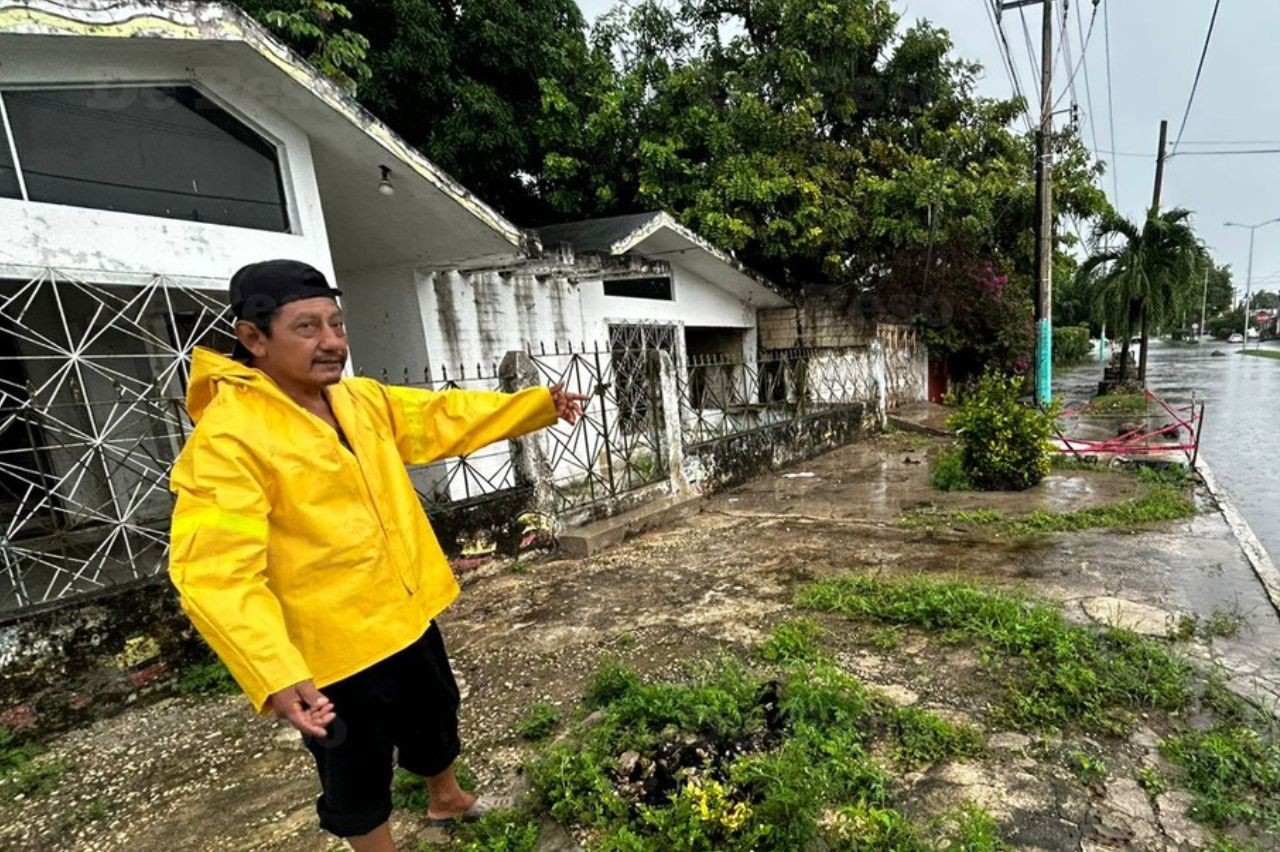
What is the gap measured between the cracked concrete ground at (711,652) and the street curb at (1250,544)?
0.10 meters

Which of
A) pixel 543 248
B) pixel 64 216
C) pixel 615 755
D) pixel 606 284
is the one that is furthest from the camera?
pixel 606 284

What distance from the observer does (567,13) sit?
11227 mm

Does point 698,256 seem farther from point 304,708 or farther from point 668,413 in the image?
point 304,708

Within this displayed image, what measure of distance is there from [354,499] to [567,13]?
40.1ft

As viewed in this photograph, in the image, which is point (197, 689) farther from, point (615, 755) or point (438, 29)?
point (438, 29)

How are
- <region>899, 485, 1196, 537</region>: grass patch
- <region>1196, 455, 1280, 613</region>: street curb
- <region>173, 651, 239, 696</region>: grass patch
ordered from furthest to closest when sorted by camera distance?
<region>899, 485, 1196, 537</region>: grass patch
<region>1196, 455, 1280, 613</region>: street curb
<region>173, 651, 239, 696</region>: grass patch

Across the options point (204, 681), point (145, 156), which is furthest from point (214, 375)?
point (145, 156)

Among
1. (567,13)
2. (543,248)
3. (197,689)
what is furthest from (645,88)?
(197,689)

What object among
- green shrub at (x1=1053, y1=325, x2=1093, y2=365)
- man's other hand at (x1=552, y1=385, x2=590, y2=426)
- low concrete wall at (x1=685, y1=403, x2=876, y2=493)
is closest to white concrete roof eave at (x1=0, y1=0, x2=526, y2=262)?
low concrete wall at (x1=685, y1=403, x2=876, y2=493)

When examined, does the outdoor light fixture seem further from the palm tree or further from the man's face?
the palm tree

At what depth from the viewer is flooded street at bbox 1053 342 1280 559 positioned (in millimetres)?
6141

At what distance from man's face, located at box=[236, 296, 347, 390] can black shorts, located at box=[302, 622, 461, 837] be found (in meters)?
0.83

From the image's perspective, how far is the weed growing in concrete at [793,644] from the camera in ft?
10.1

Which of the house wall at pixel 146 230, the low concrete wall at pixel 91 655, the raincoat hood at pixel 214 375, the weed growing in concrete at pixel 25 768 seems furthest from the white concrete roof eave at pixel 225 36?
the weed growing in concrete at pixel 25 768
